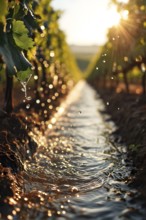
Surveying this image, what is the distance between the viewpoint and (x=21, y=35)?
739cm

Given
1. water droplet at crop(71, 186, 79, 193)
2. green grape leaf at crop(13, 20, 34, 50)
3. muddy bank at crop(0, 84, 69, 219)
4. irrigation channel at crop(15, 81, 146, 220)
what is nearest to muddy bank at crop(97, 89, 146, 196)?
irrigation channel at crop(15, 81, 146, 220)

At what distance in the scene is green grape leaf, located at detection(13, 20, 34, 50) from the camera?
7.30 m

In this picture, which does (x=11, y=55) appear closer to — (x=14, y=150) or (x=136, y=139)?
(x=14, y=150)

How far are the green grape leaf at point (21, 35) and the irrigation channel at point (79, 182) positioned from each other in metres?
3.73

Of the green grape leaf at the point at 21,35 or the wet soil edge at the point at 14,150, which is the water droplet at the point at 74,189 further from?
the green grape leaf at the point at 21,35

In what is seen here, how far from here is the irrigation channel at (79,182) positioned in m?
8.05

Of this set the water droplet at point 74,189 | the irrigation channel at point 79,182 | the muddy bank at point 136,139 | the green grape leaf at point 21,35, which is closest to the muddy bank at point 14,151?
the irrigation channel at point 79,182

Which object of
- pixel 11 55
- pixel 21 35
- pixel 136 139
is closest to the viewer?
pixel 11 55

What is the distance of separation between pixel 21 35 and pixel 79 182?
191 inches

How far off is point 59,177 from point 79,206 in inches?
94.2

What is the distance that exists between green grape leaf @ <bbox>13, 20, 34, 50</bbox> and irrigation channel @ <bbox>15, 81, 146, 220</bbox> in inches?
147

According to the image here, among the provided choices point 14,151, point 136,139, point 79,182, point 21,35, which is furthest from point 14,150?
point 21,35

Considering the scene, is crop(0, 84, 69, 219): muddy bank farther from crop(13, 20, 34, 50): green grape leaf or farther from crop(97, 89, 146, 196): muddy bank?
crop(97, 89, 146, 196): muddy bank

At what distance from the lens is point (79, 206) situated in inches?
331
